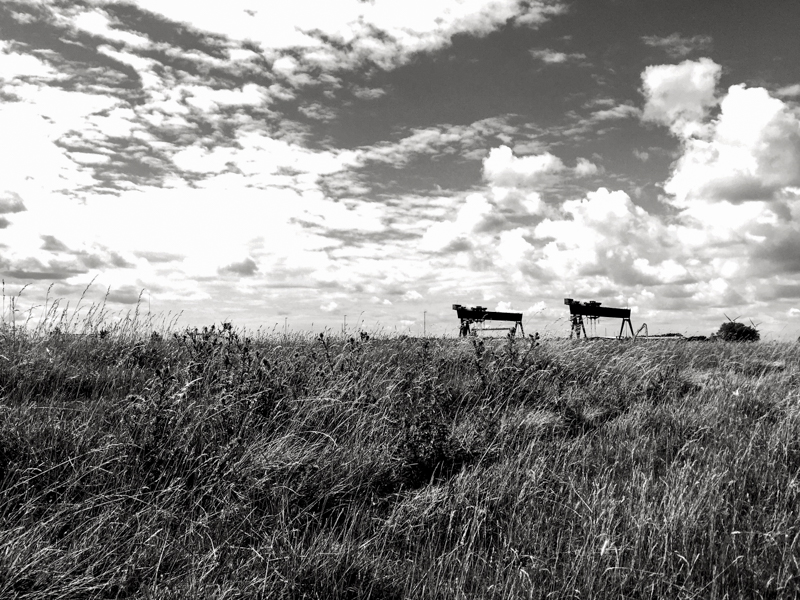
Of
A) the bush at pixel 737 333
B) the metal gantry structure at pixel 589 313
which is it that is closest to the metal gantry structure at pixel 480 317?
the metal gantry structure at pixel 589 313

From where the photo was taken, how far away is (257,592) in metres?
2.95

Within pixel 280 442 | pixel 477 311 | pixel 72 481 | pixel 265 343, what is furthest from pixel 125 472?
pixel 477 311

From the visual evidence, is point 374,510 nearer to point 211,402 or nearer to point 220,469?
point 220,469

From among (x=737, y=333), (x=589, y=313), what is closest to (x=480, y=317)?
(x=589, y=313)

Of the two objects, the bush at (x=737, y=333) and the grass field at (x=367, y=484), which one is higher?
the bush at (x=737, y=333)

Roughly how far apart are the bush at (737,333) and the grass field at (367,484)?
8.14 metres

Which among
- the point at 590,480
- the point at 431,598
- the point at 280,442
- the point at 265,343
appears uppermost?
the point at 265,343

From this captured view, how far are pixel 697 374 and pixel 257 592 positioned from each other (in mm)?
7836

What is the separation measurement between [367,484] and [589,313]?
10.8 m

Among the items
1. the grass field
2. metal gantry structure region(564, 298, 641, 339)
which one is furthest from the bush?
the grass field

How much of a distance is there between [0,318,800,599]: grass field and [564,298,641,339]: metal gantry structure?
5317 mm

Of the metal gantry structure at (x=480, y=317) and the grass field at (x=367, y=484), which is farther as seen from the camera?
the metal gantry structure at (x=480, y=317)

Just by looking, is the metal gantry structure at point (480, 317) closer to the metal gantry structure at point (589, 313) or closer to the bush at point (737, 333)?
the metal gantry structure at point (589, 313)

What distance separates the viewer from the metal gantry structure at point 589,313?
12328 millimetres
